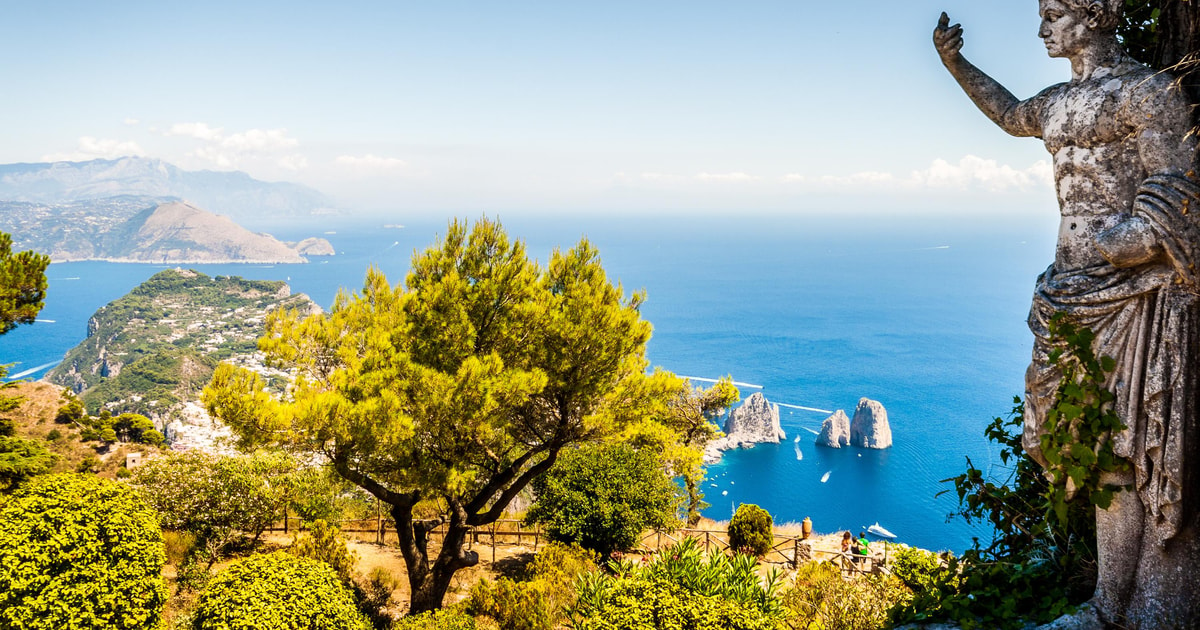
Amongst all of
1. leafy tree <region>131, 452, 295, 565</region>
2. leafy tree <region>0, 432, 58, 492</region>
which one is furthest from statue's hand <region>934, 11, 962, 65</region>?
leafy tree <region>0, 432, 58, 492</region>

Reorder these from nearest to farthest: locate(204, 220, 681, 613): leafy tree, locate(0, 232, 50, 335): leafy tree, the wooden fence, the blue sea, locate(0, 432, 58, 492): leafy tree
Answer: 1. locate(204, 220, 681, 613): leafy tree
2. locate(0, 432, 58, 492): leafy tree
3. locate(0, 232, 50, 335): leafy tree
4. the wooden fence
5. the blue sea

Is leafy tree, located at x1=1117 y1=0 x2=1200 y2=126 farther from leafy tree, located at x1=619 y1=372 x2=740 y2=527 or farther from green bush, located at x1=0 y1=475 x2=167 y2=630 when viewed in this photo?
leafy tree, located at x1=619 y1=372 x2=740 y2=527

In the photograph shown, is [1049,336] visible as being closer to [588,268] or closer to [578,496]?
[588,268]

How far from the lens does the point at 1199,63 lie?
10.6 feet

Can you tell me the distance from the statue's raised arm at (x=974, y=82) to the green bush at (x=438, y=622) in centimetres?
636

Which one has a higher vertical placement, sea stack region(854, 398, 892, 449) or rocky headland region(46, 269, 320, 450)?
sea stack region(854, 398, 892, 449)

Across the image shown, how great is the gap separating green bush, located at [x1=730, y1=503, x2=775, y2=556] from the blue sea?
21.1 ft

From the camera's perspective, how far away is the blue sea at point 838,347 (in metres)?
45.5

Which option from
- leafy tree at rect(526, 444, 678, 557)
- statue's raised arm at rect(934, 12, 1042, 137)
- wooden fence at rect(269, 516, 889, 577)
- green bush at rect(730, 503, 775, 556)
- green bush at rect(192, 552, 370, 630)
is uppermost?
statue's raised arm at rect(934, 12, 1042, 137)

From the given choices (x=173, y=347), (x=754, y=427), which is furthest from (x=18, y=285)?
(x=173, y=347)

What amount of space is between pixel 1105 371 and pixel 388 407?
6150mm

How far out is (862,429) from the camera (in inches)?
2021

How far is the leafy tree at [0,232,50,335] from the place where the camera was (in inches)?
406

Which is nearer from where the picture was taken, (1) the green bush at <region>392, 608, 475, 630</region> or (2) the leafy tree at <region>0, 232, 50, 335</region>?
(1) the green bush at <region>392, 608, 475, 630</region>
